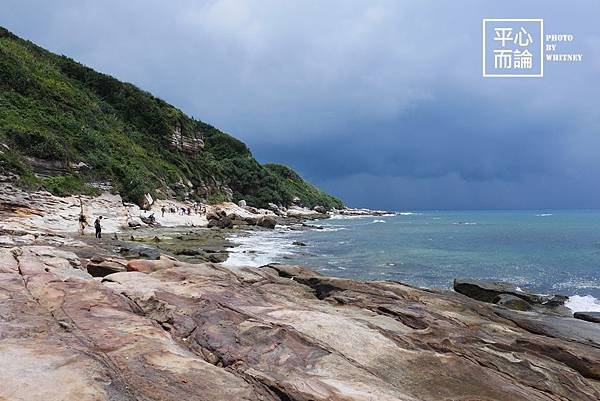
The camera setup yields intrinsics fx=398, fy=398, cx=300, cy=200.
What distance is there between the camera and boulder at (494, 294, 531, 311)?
16902 millimetres

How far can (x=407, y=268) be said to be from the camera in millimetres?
30359

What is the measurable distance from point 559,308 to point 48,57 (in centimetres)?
10064

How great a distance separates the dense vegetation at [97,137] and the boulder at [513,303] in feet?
139

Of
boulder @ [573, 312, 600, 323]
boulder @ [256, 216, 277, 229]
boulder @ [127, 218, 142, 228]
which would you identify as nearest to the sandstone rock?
boulder @ [256, 216, 277, 229]

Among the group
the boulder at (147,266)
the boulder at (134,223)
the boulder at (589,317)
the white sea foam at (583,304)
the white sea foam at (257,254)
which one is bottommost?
the white sea foam at (583,304)

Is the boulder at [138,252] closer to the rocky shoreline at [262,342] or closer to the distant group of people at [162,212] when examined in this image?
the rocky shoreline at [262,342]

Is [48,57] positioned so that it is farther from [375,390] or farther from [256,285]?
[375,390]

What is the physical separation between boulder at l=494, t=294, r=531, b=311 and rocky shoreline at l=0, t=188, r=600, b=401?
253cm

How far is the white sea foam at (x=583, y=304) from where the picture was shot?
18.7 m

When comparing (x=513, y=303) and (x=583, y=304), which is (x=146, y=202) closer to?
(x=513, y=303)

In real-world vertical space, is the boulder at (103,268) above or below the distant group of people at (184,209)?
below

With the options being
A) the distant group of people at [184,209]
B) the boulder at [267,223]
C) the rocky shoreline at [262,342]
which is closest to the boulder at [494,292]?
the rocky shoreline at [262,342]

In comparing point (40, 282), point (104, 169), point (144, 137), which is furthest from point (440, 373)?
point (144, 137)

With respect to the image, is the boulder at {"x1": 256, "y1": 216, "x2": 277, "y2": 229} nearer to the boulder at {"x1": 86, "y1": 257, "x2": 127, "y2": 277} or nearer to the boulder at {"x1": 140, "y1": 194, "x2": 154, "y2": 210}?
the boulder at {"x1": 140, "y1": 194, "x2": 154, "y2": 210}
